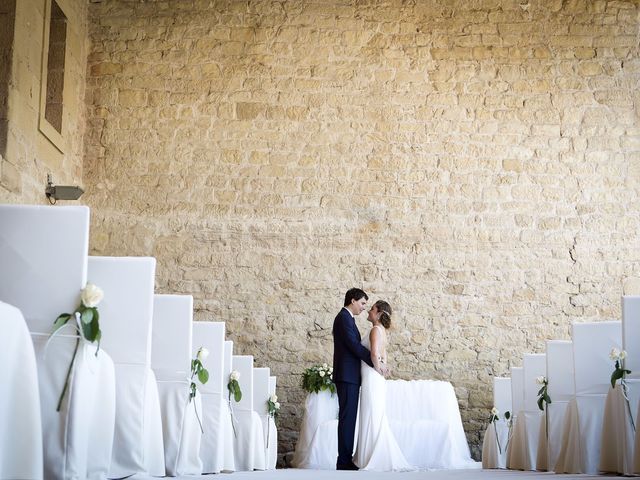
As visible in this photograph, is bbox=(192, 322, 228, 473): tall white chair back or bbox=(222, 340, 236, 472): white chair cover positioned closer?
bbox=(192, 322, 228, 473): tall white chair back

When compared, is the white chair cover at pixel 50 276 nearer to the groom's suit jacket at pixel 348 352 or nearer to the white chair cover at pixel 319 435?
the groom's suit jacket at pixel 348 352

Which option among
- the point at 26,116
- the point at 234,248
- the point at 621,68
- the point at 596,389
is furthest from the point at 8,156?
the point at 621,68

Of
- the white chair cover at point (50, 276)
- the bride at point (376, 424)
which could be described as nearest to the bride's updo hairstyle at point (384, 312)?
the bride at point (376, 424)

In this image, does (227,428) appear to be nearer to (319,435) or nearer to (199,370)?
(199,370)

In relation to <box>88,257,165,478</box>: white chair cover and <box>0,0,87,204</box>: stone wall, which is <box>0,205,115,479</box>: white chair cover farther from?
<box>0,0,87,204</box>: stone wall

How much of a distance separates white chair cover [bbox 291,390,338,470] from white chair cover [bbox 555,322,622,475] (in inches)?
121

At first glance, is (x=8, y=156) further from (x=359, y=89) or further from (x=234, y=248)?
(x=359, y=89)

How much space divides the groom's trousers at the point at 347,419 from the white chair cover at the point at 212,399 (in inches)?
48.4

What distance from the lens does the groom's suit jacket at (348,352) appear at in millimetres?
6527

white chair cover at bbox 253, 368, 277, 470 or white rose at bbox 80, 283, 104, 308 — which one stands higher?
white rose at bbox 80, 283, 104, 308

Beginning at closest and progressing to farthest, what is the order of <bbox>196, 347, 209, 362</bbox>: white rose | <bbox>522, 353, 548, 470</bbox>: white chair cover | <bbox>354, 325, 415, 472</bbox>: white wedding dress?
<bbox>196, 347, 209, 362</bbox>: white rose < <bbox>354, 325, 415, 472</bbox>: white wedding dress < <bbox>522, 353, 548, 470</bbox>: white chair cover

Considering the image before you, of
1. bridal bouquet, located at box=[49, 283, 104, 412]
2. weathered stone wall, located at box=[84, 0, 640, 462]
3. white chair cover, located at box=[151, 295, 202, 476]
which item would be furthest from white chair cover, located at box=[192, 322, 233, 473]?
weathered stone wall, located at box=[84, 0, 640, 462]

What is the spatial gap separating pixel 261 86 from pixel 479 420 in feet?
14.1

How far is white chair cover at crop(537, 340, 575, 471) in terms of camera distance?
5598 mm
